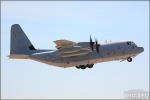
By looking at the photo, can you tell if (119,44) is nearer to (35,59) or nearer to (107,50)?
(107,50)

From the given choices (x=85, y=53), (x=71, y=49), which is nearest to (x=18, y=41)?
(x=71, y=49)

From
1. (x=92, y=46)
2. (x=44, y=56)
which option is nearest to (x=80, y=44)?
(x=92, y=46)

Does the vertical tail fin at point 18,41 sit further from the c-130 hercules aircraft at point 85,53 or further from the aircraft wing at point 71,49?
the aircraft wing at point 71,49

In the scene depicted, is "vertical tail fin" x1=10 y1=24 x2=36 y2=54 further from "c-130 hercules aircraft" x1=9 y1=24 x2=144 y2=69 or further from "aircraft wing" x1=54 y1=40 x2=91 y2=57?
"aircraft wing" x1=54 y1=40 x2=91 y2=57

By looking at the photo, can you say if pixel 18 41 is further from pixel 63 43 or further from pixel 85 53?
pixel 85 53

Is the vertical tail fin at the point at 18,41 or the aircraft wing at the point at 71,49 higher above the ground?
the vertical tail fin at the point at 18,41

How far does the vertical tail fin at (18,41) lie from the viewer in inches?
3209

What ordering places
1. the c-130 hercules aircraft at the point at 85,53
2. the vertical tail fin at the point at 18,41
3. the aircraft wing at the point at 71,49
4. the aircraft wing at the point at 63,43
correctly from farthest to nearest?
the vertical tail fin at the point at 18,41, the c-130 hercules aircraft at the point at 85,53, the aircraft wing at the point at 71,49, the aircraft wing at the point at 63,43

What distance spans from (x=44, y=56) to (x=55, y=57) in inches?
89.1

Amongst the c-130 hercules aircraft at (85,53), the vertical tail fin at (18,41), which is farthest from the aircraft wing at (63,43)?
the vertical tail fin at (18,41)

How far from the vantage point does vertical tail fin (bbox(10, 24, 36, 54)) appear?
8150 cm

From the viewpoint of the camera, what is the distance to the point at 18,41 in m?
82.9

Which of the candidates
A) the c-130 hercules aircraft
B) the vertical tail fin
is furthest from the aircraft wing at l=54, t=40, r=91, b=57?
the vertical tail fin

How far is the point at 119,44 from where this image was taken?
249 feet
